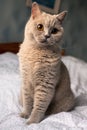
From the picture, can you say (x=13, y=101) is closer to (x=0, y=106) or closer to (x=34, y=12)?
(x=0, y=106)

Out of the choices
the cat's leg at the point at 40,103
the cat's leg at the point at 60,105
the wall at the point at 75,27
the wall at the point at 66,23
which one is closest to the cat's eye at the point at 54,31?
the cat's leg at the point at 40,103

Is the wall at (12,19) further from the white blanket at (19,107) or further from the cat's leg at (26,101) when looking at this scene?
the cat's leg at (26,101)

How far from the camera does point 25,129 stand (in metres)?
1.22

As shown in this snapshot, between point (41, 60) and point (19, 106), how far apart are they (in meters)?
0.37

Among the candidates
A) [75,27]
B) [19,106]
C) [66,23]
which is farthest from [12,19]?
[19,106]

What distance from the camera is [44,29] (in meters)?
1.25

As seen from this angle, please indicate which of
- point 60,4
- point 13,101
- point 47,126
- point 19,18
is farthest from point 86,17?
point 47,126

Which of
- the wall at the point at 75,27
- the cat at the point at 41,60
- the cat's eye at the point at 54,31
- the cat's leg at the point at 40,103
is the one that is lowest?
the wall at the point at 75,27

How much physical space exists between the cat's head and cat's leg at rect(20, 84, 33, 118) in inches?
10.9

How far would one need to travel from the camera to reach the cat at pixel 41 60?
1262 millimetres

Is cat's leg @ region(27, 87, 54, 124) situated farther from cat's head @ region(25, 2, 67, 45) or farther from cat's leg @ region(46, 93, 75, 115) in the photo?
cat's head @ region(25, 2, 67, 45)

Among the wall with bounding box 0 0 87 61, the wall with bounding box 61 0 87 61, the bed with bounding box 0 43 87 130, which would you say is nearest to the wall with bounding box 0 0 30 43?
the wall with bounding box 0 0 87 61

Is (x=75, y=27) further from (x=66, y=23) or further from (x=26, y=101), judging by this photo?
(x=26, y=101)

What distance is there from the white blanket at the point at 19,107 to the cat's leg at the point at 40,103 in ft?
0.13
